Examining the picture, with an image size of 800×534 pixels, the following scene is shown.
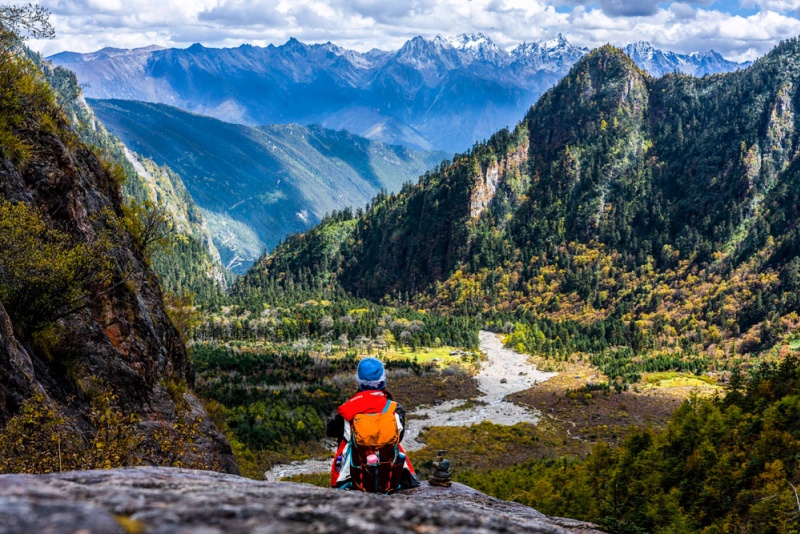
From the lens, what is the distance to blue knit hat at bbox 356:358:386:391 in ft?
35.2

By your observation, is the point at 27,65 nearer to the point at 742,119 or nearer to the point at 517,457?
the point at 517,457

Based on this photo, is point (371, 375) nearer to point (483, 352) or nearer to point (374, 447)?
point (374, 447)

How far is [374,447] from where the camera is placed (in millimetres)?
10289

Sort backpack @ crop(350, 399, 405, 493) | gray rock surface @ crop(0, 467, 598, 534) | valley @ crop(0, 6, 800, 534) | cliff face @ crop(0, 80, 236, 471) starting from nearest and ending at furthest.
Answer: gray rock surface @ crop(0, 467, 598, 534) → backpack @ crop(350, 399, 405, 493) → cliff face @ crop(0, 80, 236, 471) → valley @ crop(0, 6, 800, 534)

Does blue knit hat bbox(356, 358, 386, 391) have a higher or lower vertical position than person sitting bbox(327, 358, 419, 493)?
higher

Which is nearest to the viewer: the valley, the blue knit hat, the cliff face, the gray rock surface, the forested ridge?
the gray rock surface

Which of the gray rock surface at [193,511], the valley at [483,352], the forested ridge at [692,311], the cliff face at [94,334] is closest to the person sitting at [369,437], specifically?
the valley at [483,352]

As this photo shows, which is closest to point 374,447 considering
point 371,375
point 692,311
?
Answer: point 371,375

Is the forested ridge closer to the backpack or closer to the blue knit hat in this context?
the backpack

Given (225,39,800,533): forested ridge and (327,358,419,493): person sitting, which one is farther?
(225,39,800,533): forested ridge

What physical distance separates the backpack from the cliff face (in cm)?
995

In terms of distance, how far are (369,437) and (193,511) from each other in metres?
6.06

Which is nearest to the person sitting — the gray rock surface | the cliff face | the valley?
the valley

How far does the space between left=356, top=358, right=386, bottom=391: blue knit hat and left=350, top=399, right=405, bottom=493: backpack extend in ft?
1.49
